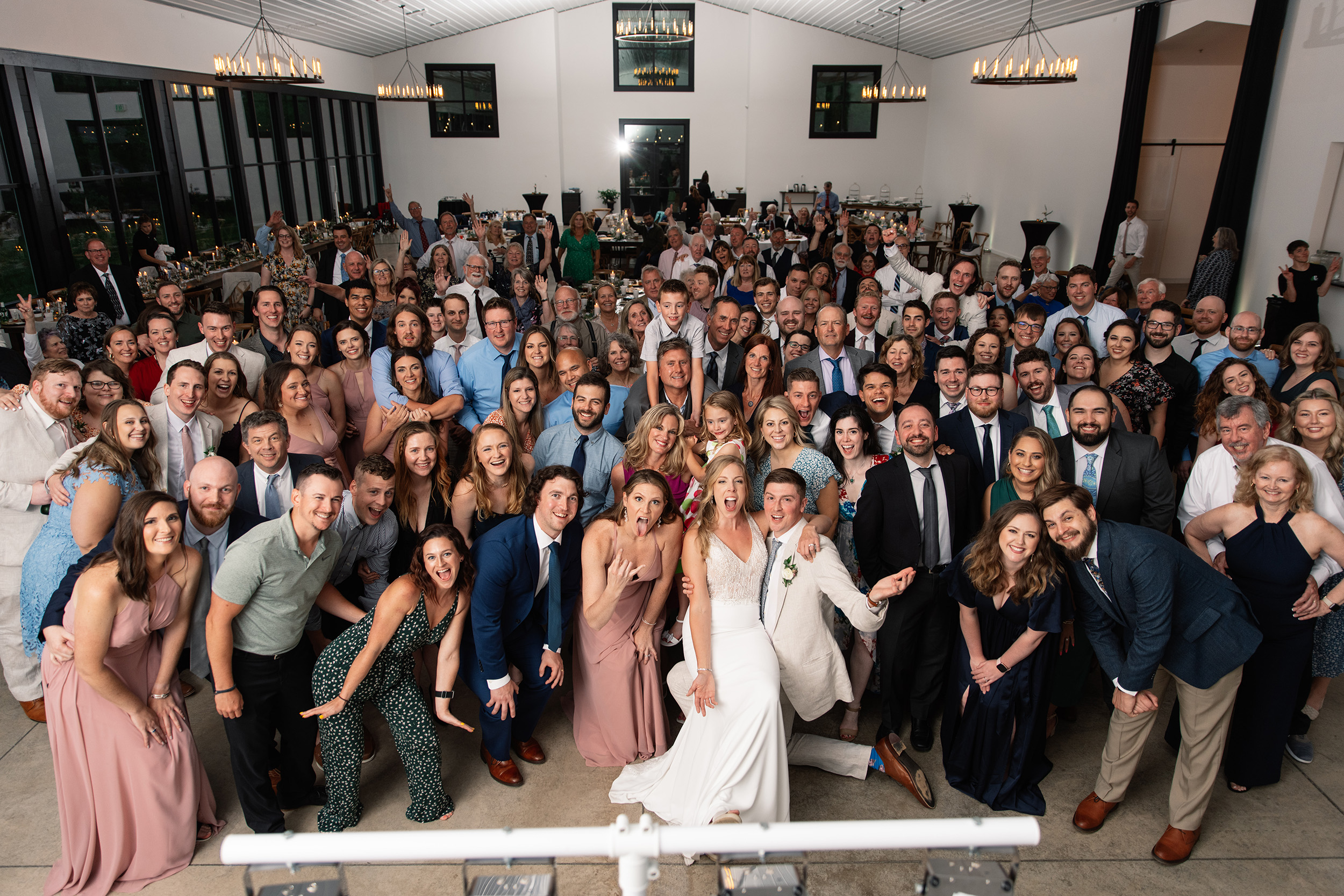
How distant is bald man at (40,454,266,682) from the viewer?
2.80 m

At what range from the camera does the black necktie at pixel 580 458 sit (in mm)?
3852

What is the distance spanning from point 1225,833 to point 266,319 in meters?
5.61

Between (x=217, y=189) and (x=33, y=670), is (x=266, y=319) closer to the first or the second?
(x=33, y=670)

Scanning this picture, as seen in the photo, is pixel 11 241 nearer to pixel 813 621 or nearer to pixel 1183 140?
pixel 813 621

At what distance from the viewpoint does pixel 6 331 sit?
20.9ft

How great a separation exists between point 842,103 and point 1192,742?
61.2 ft

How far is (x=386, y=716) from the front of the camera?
10.2 ft

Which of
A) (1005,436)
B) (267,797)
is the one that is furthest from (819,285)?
(267,797)

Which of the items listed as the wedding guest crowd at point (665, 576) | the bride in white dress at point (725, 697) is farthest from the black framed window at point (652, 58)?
the bride in white dress at point (725, 697)

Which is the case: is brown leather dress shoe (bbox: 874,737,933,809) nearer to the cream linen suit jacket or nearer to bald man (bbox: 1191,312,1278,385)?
the cream linen suit jacket

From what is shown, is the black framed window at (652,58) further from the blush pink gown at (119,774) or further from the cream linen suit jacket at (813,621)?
the blush pink gown at (119,774)

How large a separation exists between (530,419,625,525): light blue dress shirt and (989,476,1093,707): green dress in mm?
1680

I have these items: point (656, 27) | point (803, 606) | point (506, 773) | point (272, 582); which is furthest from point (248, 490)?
point (656, 27)

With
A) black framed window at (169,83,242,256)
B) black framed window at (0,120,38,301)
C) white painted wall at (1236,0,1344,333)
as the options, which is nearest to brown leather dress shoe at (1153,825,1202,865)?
white painted wall at (1236,0,1344,333)
